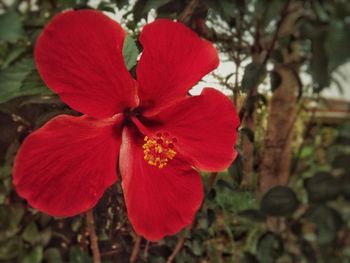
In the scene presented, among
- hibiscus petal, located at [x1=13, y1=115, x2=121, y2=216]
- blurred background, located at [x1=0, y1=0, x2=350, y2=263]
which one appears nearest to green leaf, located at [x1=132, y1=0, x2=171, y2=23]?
blurred background, located at [x1=0, y1=0, x2=350, y2=263]

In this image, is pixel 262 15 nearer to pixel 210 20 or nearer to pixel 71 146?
pixel 210 20

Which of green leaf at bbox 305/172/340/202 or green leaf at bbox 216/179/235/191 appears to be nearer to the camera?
green leaf at bbox 216/179/235/191

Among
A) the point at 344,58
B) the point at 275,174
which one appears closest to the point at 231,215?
the point at 275,174


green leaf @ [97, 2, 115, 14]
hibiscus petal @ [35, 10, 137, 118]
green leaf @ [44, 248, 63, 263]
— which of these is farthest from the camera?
green leaf @ [44, 248, 63, 263]

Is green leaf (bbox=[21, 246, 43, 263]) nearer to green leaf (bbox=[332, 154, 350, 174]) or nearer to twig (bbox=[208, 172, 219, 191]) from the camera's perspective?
twig (bbox=[208, 172, 219, 191])

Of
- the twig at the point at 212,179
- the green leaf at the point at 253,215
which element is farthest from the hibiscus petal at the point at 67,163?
the green leaf at the point at 253,215

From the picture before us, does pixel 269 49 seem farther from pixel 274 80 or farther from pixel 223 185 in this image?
pixel 223 185
